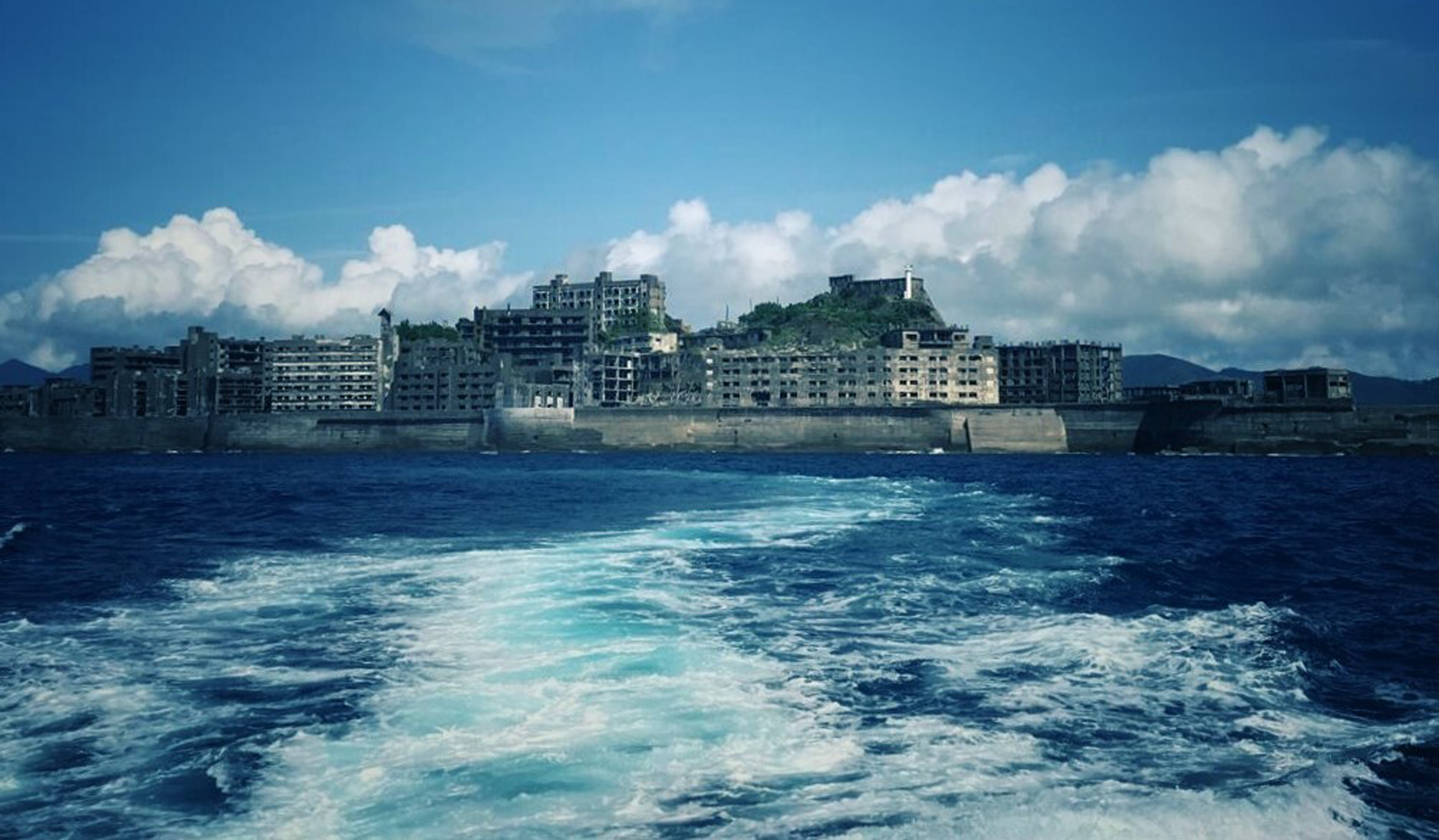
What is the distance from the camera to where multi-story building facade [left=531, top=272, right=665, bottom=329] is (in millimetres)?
181125

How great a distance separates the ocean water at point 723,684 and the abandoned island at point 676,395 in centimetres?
6769

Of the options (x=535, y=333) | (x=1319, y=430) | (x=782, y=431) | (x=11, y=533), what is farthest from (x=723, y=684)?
(x=535, y=333)

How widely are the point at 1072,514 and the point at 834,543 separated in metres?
14.5

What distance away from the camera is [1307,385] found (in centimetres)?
12050

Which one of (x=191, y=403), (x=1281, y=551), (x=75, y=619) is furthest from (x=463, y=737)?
(x=191, y=403)

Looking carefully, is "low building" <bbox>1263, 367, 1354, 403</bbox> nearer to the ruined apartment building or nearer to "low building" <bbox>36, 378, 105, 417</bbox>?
the ruined apartment building

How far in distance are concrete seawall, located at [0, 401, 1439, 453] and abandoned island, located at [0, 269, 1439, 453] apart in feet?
0.60

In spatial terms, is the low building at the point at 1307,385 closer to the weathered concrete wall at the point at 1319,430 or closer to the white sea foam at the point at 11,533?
the weathered concrete wall at the point at 1319,430

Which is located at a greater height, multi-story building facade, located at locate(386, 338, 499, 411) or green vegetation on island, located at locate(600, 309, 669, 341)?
green vegetation on island, located at locate(600, 309, 669, 341)

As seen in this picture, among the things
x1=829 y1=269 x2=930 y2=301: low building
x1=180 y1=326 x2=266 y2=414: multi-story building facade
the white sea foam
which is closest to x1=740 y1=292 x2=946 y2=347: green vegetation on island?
x1=829 y1=269 x2=930 y2=301: low building

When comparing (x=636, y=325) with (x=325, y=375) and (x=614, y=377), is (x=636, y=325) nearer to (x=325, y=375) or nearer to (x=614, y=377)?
(x=614, y=377)

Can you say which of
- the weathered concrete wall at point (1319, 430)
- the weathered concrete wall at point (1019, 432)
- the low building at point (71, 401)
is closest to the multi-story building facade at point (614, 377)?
the weathered concrete wall at point (1019, 432)

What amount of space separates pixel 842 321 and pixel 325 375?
250 feet

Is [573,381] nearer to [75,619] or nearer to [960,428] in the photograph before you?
[960,428]
